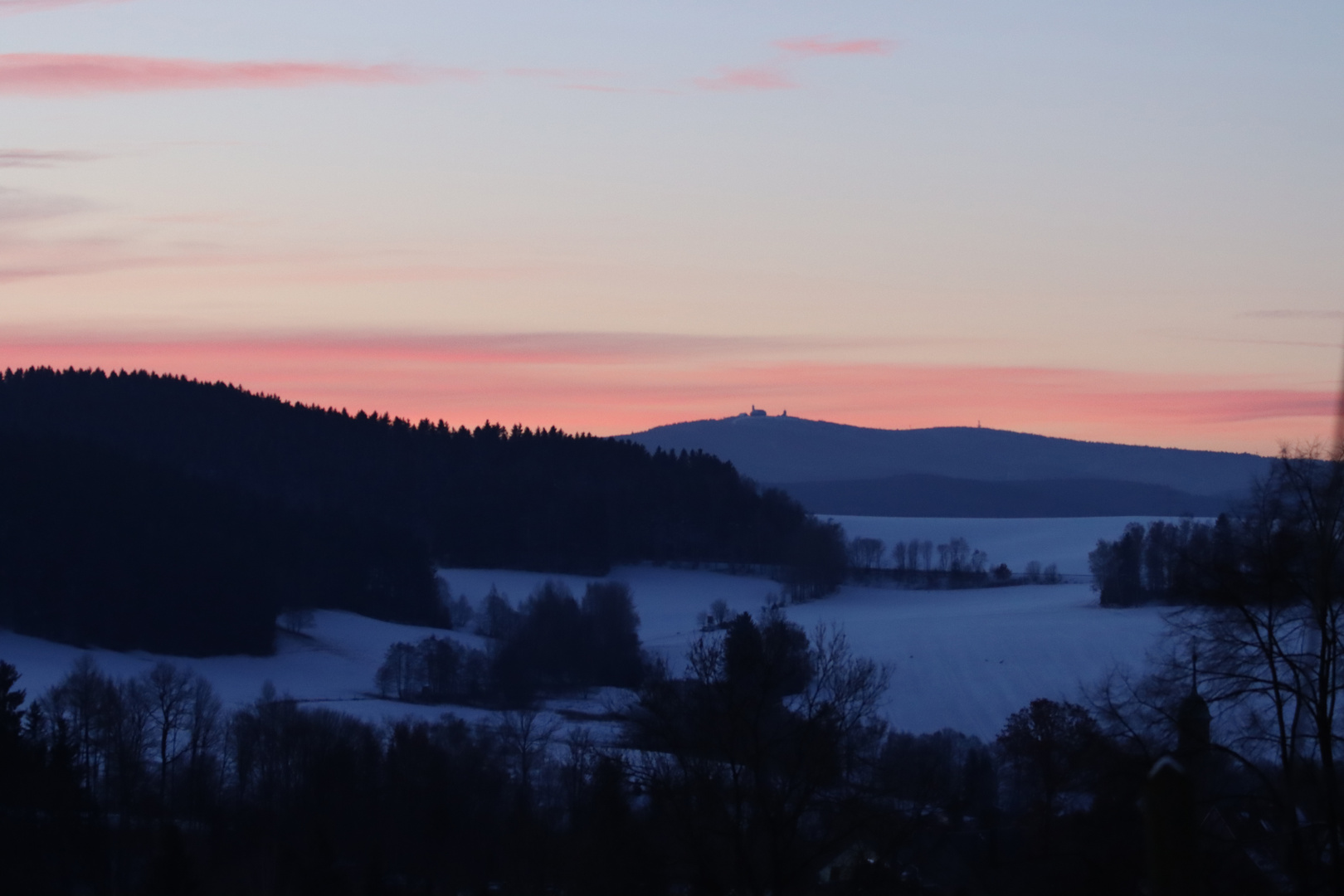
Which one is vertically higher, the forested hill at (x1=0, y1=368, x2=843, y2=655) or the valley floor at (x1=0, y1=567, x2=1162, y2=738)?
the forested hill at (x1=0, y1=368, x2=843, y2=655)

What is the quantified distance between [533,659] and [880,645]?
18663 mm

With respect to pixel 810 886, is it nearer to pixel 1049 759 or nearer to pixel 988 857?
pixel 988 857

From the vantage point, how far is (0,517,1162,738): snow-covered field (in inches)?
2237

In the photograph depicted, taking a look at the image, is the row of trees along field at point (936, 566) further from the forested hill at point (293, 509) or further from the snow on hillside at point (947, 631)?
the forested hill at point (293, 509)

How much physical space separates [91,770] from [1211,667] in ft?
100

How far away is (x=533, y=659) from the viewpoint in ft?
228

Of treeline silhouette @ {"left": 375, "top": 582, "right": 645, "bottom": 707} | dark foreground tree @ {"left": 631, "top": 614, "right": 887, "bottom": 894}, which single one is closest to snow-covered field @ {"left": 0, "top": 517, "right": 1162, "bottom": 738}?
treeline silhouette @ {"left": 375, "top": 582, "right": 645, "bottom": 707}

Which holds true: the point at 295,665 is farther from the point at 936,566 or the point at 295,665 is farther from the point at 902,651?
the point at 936,566

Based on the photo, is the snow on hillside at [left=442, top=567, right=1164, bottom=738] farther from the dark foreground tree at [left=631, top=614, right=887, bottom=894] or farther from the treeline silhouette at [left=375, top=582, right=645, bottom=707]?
the dark foreground tree at [left=631, top=614, right=887, bottom=894]

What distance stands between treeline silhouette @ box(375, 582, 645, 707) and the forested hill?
13874 millimetres

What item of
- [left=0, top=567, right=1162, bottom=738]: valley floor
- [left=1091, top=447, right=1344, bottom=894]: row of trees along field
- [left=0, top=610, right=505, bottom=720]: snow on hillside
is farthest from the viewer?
[left=0, top=610, right=505, bottom=720]: snow on hillside

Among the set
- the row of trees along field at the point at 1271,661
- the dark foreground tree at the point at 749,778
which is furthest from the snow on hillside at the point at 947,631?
the dark foreground tree at the point at 749,778

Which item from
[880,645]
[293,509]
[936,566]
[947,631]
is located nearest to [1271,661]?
[880,645]

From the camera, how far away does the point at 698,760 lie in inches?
579
